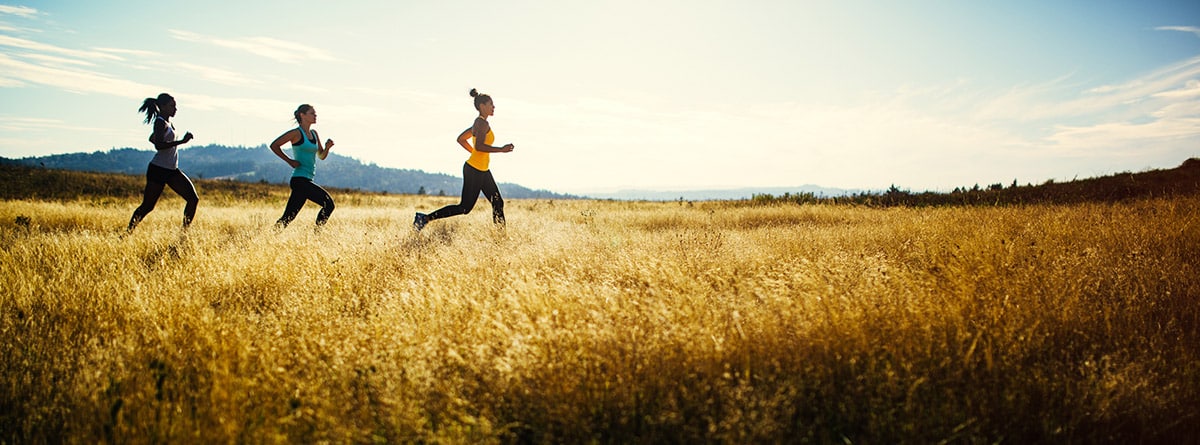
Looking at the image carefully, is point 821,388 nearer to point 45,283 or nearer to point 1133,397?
point 1133,397

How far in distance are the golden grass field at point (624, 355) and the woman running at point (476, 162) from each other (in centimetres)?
329

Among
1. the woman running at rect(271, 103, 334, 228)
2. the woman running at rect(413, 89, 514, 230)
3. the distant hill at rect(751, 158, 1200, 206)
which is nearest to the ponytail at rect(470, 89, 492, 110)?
the woman running at rect(413, 89, 514, 230)

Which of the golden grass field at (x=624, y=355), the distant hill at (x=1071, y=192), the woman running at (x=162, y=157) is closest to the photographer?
the golden grass field at (x=624, y=355)

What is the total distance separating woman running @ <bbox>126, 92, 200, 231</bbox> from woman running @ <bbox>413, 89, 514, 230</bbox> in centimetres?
322

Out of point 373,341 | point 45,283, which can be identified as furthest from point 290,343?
point 45,283

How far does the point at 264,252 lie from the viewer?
18.2 feet

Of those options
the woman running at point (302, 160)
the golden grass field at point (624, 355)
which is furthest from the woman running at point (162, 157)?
the golden grass field at point (624, 355)

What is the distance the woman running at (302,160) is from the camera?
7633 millimetres

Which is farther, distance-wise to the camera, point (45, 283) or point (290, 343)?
point (45, 283)

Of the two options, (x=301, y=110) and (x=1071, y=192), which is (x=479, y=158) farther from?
(x=1071, y=192)

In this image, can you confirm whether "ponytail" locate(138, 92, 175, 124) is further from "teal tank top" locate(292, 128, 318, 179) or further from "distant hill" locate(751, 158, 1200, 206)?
"distant hill" locate(751, 158, 1200, 206)

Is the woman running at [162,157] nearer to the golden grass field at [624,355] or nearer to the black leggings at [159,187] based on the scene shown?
the black leggings at [159,187]

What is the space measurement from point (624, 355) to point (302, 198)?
23.0ft

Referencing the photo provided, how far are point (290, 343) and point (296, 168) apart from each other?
5.63 metres
